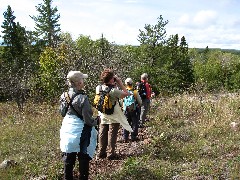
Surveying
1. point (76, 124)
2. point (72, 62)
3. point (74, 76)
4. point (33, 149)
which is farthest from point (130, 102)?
point (72, 62)

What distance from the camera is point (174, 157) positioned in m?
6.71

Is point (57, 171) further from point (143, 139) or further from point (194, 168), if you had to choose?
point (143, 139)

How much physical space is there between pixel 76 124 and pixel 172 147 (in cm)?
312

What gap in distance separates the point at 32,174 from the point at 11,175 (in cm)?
36

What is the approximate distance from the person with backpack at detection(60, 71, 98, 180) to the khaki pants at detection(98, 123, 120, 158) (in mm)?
1749

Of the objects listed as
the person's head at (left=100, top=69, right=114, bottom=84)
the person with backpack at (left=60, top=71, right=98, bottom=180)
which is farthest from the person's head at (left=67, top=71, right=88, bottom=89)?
the person's head at (left=100, top=69, right=114, bottom=84)

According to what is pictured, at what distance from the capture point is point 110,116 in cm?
675

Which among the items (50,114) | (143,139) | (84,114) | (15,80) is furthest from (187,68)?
(84,114)

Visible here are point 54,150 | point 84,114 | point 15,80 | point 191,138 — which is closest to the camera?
point 84,114

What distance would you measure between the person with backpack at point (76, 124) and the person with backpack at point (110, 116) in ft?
5.08

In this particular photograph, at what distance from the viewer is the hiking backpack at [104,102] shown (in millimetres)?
6492

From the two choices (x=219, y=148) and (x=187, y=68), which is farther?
(x=187, y=68)

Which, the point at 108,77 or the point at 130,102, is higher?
the point at 108,77

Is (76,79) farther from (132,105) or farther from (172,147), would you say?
(132,105)
